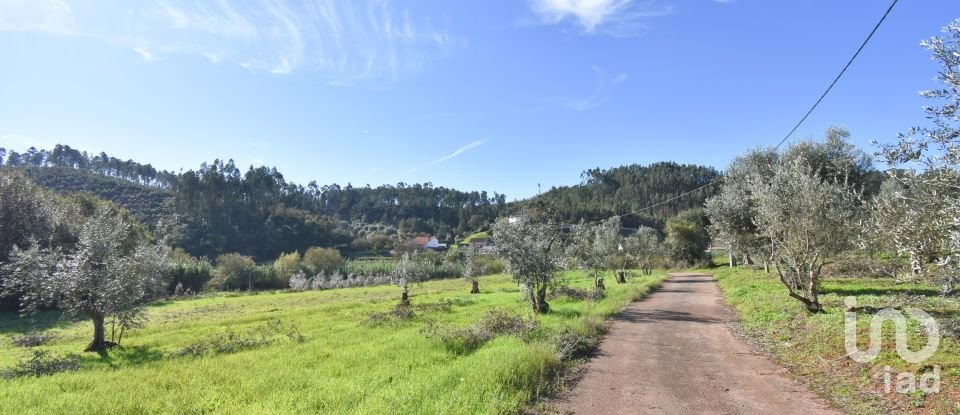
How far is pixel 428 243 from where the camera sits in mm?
149500

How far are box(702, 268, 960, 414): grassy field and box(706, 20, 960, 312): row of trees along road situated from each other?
1.62m

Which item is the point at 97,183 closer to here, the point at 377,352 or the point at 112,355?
the point at 112,355

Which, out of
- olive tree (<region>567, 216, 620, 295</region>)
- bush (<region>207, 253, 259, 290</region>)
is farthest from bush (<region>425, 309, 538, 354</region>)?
bush (<region>207, 253, 259, 290</region>)

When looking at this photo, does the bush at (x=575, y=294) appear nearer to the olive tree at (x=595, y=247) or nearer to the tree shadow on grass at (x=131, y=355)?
the olive tree at (x=595, y=247)

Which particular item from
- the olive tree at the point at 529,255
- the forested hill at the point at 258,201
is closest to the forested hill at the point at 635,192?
the forested hill at the point at 258,201

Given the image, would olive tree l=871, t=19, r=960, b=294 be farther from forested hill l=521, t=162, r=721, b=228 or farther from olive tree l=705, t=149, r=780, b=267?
forested hill l=521, t=162, r=721, b=228

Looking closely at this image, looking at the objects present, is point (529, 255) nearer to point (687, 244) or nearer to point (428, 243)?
point (687, 244)

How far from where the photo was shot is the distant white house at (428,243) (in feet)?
471

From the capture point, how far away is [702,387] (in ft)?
35.4

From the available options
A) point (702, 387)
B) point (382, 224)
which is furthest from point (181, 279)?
point (382, 224)

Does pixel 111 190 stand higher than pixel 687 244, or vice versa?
pixel 111 190

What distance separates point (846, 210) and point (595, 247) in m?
21.8

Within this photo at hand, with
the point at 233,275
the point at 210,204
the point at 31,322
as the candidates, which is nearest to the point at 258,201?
the point at 210,204

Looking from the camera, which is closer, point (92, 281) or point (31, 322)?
point (92, 281)
